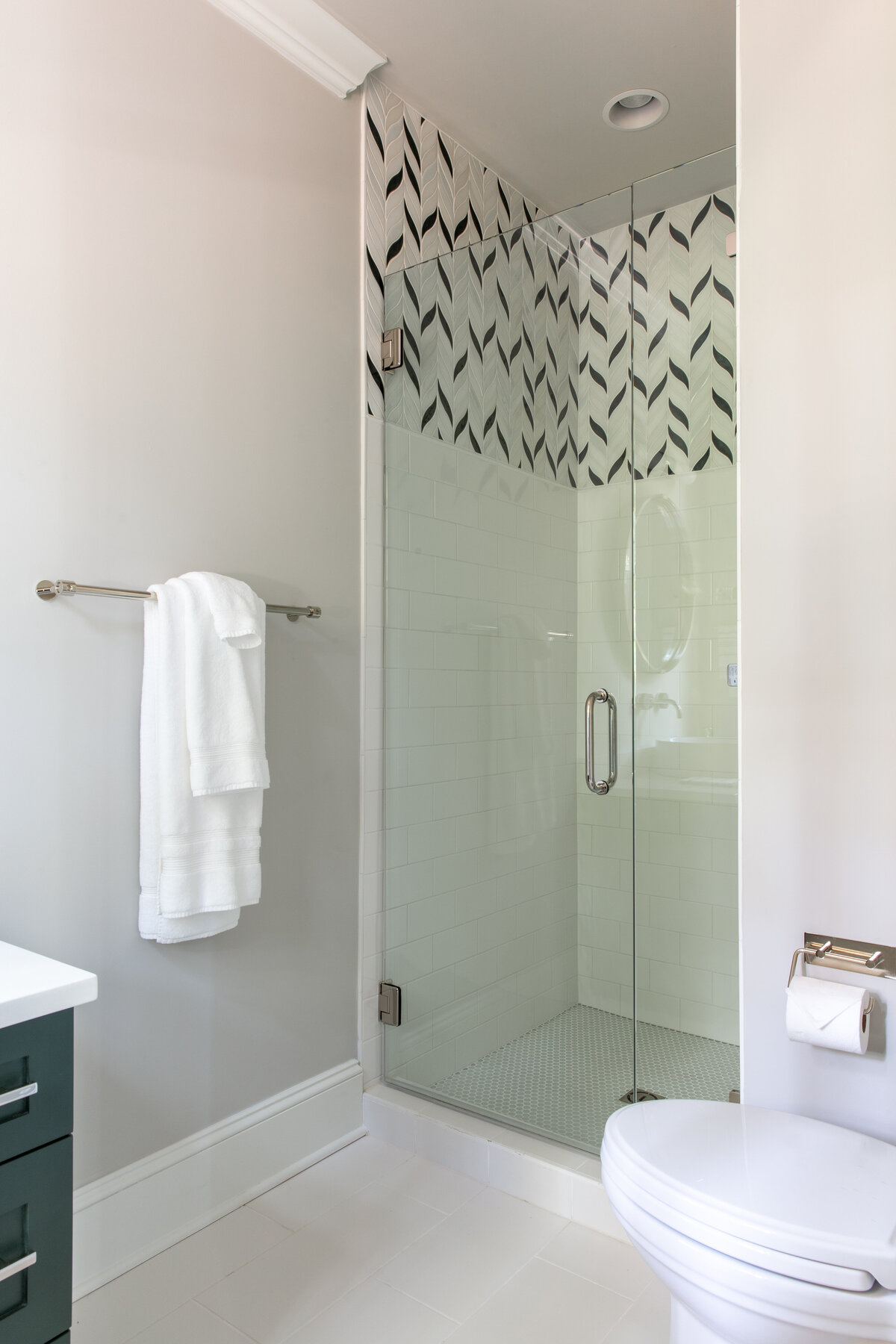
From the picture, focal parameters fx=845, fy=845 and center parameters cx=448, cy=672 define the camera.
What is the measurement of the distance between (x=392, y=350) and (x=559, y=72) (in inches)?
32.8

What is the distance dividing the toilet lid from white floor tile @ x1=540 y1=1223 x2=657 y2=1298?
546mm

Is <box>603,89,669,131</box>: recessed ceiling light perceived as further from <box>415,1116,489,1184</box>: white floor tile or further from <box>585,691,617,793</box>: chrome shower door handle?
<box>415,1116,489,1184</box>: white floor tile

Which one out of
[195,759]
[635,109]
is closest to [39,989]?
[195,759]

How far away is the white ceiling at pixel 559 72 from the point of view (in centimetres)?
200

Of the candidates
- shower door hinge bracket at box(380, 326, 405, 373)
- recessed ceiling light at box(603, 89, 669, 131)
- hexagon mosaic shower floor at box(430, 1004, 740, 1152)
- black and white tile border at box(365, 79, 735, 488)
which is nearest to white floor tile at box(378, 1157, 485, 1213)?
hexagon mosaic shower floor at box(430, 1004, 740, 1152)

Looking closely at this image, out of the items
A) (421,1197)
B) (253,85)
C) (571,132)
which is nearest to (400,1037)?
(421,1197)

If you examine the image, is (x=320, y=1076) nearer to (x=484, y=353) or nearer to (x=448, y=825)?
(x=448, y=825)

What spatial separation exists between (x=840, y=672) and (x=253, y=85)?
5.92 ft

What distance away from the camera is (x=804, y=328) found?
1.43 meters

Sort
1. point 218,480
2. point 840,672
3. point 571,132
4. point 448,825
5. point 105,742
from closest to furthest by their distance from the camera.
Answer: point 840,672 < point 105,742 < point 218,480 < point 448,825 < point 571,132

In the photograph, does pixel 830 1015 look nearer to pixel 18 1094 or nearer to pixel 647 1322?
pixel 647 1322

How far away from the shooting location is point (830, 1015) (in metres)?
1.31

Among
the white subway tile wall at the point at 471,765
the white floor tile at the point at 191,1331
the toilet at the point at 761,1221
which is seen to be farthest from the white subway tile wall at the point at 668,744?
the white floor tile at the point at 191,1331

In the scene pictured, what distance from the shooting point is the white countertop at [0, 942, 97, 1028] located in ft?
3.40
